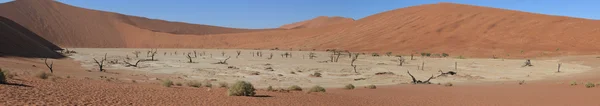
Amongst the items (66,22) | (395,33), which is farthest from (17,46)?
(66,22)

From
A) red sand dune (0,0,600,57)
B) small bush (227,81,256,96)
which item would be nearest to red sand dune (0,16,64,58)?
small bush (227,81,256,96)

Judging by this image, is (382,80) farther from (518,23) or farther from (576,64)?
(518,23)

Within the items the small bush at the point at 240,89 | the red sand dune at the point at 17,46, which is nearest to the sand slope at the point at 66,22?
the red sand dune at the point at 17,46

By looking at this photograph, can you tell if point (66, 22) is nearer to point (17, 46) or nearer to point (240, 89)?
point (17, 46)

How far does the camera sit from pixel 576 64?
40.0 m

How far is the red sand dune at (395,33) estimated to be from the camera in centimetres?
5971

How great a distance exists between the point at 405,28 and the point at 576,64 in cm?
3915

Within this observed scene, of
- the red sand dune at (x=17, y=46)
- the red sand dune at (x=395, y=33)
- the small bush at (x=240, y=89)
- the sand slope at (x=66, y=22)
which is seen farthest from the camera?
the sand slope at (x=66, y=22)

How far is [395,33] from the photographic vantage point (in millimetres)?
75938

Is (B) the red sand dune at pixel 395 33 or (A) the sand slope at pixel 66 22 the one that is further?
(A) the sand slope at pixel 66 22

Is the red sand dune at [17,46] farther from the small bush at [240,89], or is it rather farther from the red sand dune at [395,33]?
the red sand dune at [395,33]

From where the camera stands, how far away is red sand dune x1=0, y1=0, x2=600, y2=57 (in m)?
59.7

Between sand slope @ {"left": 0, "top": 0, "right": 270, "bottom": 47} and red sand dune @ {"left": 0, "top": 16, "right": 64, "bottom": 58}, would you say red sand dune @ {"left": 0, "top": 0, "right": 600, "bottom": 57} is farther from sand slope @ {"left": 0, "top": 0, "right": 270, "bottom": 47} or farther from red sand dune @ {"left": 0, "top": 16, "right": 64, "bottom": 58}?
red sand dune @ {"left": 0, "top": 16, "right": 64, "bottom": 58}

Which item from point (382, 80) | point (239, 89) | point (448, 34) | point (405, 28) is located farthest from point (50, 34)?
point (239, 89)
